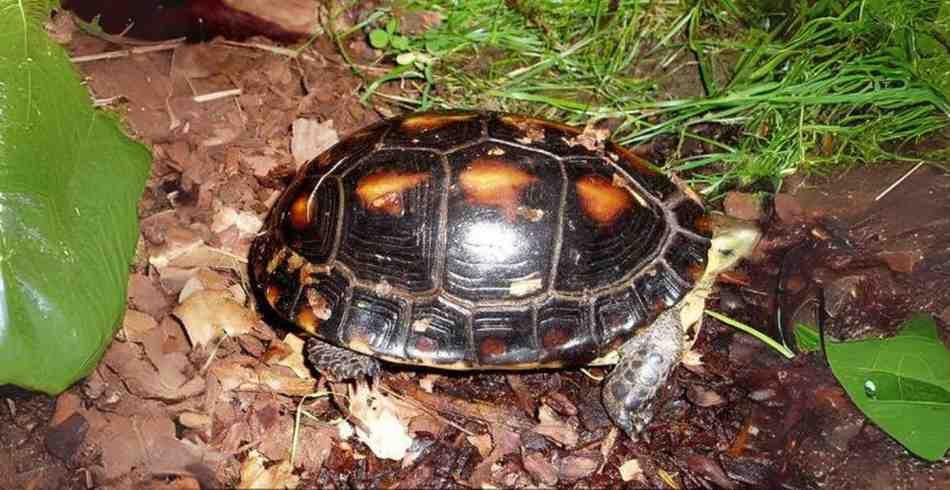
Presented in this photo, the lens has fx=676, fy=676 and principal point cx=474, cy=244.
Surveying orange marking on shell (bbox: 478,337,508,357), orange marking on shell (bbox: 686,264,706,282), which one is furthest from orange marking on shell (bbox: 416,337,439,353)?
orange marking on shell (bbox: 686,264,706,282)

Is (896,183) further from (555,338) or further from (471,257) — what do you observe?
(471,257)

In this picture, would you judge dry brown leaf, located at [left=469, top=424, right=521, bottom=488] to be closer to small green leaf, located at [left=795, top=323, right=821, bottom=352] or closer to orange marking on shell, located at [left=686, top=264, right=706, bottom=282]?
orange marking on shell, located at [left=686, top=264, right=706, bottom=282]

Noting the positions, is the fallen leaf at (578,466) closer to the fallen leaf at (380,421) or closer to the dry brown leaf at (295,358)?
the fallen leaf at (380,421)

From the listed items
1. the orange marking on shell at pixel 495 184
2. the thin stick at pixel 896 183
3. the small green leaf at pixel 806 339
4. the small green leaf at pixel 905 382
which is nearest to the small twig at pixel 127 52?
the orange marking on shell at pixel 495 184

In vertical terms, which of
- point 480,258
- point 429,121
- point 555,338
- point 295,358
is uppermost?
point 429,121

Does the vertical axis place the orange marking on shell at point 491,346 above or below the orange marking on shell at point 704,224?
below

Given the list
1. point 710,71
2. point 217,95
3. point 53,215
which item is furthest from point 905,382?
point 217,95
